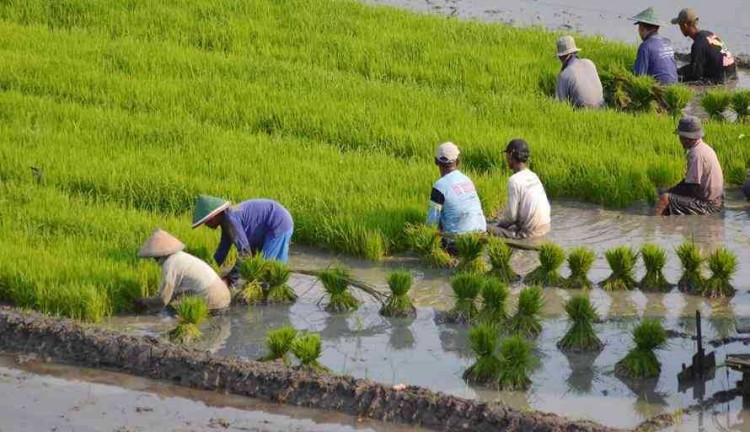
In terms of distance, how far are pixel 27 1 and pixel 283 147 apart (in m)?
5.04

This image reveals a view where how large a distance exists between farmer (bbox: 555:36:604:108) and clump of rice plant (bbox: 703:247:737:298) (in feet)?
15.6

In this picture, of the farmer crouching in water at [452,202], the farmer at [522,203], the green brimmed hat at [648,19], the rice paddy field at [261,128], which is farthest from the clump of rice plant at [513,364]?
the green brimmed hat at [648,19]

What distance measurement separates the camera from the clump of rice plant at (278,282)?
32.1ft

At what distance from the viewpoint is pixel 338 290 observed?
9703 millimetres

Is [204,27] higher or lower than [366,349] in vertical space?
higher

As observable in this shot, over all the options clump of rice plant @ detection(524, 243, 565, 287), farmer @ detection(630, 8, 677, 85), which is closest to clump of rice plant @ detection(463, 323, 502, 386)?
clump of rice plant @ detection(524, 243, 565, 287)

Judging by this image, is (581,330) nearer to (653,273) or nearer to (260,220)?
(653,273)

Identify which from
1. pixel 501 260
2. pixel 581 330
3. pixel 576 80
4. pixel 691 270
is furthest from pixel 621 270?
pixel 576 80

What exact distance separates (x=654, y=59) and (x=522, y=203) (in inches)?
185

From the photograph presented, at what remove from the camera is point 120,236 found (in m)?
10.6

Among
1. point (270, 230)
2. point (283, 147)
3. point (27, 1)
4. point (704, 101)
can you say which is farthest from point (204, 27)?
point (270, 230)

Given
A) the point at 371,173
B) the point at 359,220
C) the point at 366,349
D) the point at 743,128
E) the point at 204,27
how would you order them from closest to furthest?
the point at 366,349 → the point at 359,220 → the point at 371,173 → the point at 743,128 → the point at 204,27

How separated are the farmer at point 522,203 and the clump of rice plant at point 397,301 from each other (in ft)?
5.71

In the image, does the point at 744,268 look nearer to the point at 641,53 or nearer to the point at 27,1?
the point at 641,53
